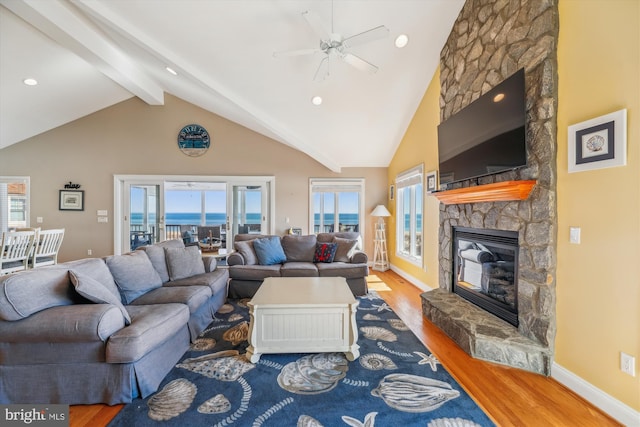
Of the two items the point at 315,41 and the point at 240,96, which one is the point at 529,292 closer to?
the point at 315,41

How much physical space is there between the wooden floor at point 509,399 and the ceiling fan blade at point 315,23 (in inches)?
126

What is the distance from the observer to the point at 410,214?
5.03 meters

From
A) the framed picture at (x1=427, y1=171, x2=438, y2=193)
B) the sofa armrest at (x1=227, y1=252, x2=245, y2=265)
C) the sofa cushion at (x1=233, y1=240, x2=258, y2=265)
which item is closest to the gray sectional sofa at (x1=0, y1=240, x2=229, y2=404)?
the sofa armrest at (x1=227, y1=252, x2=245, y2=265)

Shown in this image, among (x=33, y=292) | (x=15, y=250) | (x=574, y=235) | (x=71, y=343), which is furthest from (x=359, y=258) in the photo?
(x=15, y=250)

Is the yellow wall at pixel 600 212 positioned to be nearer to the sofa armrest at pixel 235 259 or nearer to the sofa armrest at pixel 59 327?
the sofa armrest at pixel 59 327

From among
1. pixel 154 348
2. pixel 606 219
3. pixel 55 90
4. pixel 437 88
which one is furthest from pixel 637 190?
pixel 55 90

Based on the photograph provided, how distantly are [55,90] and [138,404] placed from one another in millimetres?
5969

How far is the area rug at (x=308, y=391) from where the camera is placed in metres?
1.59

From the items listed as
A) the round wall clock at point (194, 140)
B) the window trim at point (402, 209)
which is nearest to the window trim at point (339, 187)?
the window trim at point (402, 209)

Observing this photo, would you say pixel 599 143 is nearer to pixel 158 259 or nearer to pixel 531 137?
pixel 531 137

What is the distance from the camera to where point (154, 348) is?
1.91 metres

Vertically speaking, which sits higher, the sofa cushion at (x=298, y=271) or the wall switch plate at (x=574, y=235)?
the wall switch plate at (x=574, y=235)

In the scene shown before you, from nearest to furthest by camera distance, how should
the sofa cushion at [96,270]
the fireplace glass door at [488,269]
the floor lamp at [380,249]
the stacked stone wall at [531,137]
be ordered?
the stacked stone wall at [531,137] → the sofa cushion at [96,270] → the fireplace glass door at [488,269] → the floor lamp at [380,249]

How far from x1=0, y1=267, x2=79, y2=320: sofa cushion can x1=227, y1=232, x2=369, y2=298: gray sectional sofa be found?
2.08 metres
